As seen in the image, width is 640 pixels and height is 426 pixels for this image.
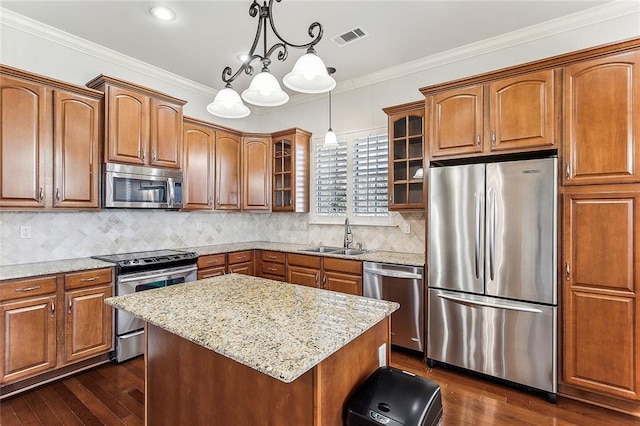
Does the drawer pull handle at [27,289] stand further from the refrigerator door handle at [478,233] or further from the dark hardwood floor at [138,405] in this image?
the refrigerator door handle at [478,233]

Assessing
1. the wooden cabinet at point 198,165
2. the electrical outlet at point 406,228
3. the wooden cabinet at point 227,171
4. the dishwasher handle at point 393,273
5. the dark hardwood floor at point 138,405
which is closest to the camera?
the dark hardwood floor at point 138,405

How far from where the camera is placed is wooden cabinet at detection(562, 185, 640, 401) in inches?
89.0

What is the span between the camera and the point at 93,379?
9.11 ft

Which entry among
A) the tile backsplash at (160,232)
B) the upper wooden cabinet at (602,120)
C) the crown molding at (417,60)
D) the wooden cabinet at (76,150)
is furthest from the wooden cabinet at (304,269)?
the upper wooden cabinet at (602,120)

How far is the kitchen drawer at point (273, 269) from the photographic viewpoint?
4195 mm

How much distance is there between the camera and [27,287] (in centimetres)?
253

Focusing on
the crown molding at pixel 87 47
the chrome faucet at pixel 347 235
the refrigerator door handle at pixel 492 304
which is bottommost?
the refrigerator door handle at pixel 492 304

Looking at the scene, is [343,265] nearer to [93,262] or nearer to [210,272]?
[210,272]

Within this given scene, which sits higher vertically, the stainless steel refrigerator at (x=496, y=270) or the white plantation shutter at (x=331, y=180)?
the white plantation shutter at (x=331, y=180)

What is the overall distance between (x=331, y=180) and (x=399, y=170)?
3.58ft

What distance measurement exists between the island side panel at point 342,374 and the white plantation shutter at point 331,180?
2843 millimetres

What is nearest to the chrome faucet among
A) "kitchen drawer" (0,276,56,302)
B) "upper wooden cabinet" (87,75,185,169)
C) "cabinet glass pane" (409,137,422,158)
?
"cabinet glass pane" (409,137,422,158)

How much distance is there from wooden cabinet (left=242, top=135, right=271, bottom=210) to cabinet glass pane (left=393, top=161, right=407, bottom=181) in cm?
187

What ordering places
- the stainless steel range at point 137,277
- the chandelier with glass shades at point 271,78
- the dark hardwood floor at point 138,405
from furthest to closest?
the stainless steel range at point 137,277 < the dark hardwood floor at point 138,405 < the chandelier with glass shades at point 271,78
